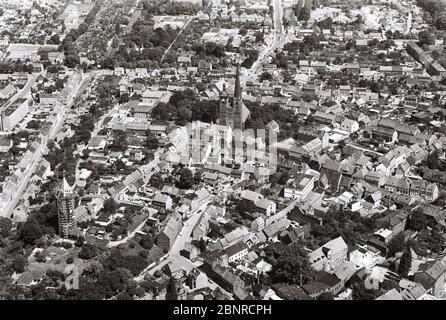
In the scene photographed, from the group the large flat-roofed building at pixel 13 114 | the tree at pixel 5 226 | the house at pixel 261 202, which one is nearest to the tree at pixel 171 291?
the house at pixel 261 202

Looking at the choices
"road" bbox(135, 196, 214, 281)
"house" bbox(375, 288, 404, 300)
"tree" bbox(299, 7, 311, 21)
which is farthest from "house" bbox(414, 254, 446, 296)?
"tree" bbox(299, 7, 311, 21)

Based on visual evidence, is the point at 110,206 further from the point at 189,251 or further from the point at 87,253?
the point at 189,251

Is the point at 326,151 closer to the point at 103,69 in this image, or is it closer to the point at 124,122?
the point at 124,122

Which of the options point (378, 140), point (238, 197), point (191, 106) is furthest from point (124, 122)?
point (378, 140)

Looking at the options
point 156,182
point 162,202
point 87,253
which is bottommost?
point 156,182

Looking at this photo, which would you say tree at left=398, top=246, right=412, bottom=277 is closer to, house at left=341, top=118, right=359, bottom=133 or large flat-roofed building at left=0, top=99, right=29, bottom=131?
house at left=341, top=118, right=359, bottom=133

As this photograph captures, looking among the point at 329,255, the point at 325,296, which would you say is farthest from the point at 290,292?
the point at 329,255

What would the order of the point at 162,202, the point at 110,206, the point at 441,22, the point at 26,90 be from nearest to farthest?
1. the point at 110,206
2. the point at 162,202
3. the point at 26,90
4. the point at 441,22
